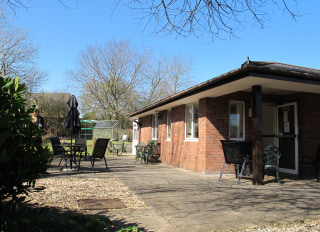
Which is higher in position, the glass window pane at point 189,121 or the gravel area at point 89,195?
the glass window pane at point 189,121

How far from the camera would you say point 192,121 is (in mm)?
8867

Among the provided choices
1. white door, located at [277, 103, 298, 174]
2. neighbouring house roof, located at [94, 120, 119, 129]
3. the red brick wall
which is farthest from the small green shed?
white door, located at [277, 103, 298, 174]

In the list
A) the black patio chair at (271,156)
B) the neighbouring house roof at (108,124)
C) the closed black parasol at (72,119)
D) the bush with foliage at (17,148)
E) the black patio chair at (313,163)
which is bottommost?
the black patio chair at (313,163)

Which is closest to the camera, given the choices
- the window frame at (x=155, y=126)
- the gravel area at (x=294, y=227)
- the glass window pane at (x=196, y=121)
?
the gravel area at (x=294, y=227)

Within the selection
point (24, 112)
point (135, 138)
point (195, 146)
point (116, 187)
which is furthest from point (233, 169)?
point (135, 138)

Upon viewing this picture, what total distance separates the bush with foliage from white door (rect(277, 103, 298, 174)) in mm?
7260

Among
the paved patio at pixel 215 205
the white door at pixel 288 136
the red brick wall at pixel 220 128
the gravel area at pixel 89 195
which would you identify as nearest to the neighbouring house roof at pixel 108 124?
the red brick wall at pixel 220 128

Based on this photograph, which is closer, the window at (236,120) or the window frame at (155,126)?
the window at (236,120)

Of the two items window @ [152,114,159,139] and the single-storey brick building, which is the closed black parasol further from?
window @ [152,114,159,139]

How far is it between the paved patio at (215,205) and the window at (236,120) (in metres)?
2.13

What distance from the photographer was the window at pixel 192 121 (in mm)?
8680

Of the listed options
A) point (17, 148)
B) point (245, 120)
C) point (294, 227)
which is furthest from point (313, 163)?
point (17, 148)

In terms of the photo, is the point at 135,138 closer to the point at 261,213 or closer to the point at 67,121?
the point at 67,121

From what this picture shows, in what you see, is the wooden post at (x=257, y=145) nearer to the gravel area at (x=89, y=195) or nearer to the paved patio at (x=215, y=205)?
the paved patio at (x=215, y=205)
